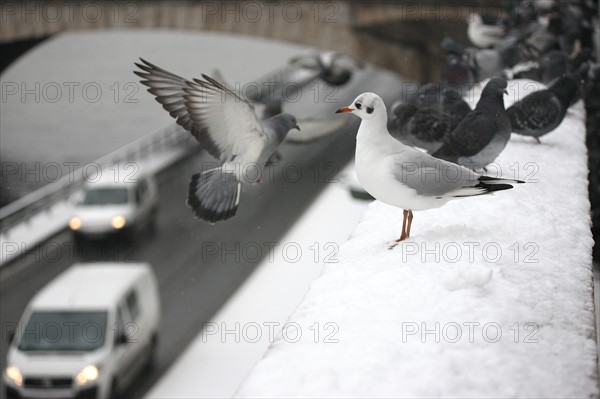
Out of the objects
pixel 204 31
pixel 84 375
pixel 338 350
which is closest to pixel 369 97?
pixel 338 350

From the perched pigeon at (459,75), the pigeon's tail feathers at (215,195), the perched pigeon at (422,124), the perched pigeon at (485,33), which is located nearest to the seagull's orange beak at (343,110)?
the pigeon's tail feathers at (215,195)

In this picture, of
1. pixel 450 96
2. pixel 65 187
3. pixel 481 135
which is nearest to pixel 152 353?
pixel 450 96

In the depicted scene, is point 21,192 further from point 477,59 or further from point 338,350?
point 338,350

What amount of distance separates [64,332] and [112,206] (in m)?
5.36

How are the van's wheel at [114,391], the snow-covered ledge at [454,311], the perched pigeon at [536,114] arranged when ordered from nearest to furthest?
the snow-covered ledge at [454,311] < the perched pigeon at [536,114] < the van's wheel at [114,391]

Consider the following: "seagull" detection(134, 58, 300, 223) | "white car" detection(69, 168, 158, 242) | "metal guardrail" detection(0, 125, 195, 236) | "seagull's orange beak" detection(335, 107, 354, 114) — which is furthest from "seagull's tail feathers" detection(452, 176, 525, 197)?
"metal guardrail" detection(0, 125, 195, 236)

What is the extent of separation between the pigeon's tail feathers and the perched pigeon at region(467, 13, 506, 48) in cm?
647

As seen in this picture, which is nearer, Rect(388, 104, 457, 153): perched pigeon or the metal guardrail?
Rect(388, 104, 457, 153): perched pigeon

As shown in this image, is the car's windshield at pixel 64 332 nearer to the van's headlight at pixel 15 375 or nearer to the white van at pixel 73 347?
the white van at pixel 73 347

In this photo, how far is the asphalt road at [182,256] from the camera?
9977 mm

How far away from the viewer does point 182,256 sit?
12.5m

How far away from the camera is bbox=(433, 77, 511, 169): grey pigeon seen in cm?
372

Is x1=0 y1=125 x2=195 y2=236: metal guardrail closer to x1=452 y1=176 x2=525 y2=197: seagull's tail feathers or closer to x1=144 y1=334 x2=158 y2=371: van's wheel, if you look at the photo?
x1=144 y1=334 x2=158 y2=371: van's wheel

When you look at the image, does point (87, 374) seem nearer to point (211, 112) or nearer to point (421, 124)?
point (421, 124)
